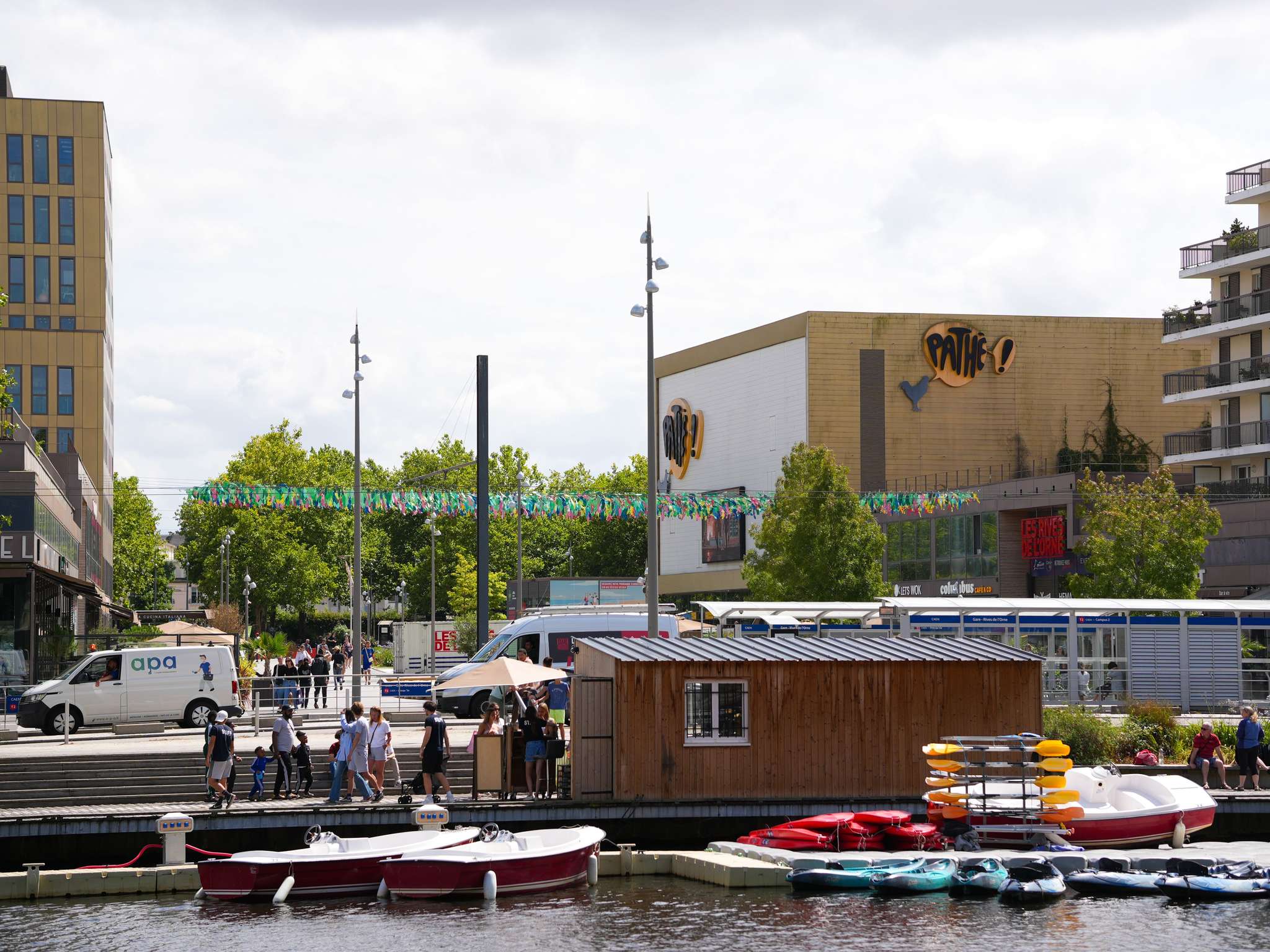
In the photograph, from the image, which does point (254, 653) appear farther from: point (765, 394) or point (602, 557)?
point (602, 557)

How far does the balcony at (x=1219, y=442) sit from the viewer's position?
67.9 m

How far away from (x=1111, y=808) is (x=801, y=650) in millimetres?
5587

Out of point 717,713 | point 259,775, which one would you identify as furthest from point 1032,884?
point 259,775

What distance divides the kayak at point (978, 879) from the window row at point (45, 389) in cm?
7591

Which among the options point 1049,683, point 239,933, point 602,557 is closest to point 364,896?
point 239,933

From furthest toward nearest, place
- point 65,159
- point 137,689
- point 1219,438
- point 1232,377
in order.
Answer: point 65,159 < point 1232,377 < point 1219,438 < point 137,689

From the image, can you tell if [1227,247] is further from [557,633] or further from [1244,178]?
[557,633]

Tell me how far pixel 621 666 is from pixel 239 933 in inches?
324

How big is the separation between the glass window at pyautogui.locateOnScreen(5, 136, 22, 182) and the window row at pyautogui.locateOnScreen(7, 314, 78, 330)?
7.19 metres

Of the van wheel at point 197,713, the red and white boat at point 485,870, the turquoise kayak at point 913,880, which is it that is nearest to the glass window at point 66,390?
the van wheel at point 197,713

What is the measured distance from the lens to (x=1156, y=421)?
324 feet

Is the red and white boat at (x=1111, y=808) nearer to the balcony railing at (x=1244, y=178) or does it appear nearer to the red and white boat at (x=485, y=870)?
the red and white boat at (x=485, y=870)

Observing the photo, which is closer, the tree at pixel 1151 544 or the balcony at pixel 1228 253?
the tree at pixel 1151 544

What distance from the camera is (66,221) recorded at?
89.3 meters
